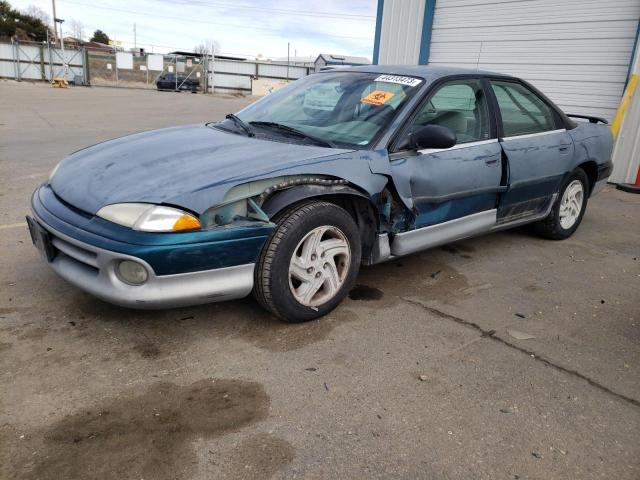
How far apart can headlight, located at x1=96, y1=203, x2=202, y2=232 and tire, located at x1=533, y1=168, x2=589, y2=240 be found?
3533 millimetres

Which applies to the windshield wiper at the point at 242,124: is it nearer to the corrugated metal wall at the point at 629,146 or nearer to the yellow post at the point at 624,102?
the yellow post at the point at 624,102

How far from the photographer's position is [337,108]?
3648 mm

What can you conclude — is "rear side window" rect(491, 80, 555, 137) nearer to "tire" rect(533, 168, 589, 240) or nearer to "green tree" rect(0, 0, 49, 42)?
"tire" rect(533, 168, 589, 240)

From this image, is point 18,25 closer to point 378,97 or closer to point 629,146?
point 629,146

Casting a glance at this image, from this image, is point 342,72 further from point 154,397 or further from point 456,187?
point 154,397

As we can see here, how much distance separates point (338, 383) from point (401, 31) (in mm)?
9945

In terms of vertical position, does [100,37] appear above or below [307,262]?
above

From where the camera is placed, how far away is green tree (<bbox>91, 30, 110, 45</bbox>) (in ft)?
259

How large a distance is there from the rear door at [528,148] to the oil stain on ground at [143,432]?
8.96 feet

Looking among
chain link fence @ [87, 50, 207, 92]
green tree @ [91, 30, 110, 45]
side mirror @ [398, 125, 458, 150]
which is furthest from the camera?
green tree @ [91, 30, 110, 45]

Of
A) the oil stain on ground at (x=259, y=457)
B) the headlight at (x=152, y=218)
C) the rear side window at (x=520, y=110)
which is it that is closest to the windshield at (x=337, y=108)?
the rear side window at (x=520, y=110)

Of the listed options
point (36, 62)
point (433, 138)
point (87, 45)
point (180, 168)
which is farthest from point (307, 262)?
point (87, 45)

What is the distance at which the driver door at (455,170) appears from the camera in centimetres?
343

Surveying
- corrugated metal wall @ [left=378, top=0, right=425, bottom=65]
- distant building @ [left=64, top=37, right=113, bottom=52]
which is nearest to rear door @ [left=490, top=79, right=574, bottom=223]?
corrugated metal wall @ [left=378, top=0, right=425, bottom=65]
